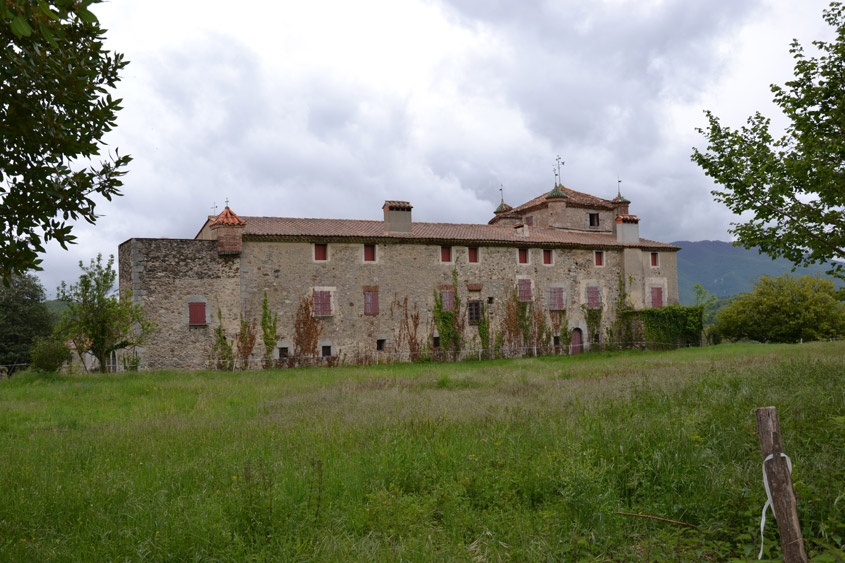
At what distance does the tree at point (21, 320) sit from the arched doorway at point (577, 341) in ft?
104

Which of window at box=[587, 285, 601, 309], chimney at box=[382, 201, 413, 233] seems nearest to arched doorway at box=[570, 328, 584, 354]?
window at box=[587, 285, 601, 309]

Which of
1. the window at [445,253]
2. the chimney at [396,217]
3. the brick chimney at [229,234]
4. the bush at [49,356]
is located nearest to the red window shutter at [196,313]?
the brick chimney at [229,234]

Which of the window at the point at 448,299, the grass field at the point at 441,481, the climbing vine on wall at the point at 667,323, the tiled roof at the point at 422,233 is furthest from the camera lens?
the climbing vine on wall at the point at 667,323

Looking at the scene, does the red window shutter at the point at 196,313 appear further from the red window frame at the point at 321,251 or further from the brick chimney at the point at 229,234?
the red window frame at the point at 321,251

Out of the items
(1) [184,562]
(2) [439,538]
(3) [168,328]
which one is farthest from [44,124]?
(3) [168,328]

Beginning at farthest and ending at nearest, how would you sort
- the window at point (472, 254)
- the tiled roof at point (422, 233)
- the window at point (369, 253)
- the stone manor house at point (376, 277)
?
1. the window at point (472, 254)
2. the window at point (369, 253)
3. the tiled roof at point (422, 233)
4. the stone manor house at point (376, 277)

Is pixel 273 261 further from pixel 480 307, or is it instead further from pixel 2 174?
pixel 2 174

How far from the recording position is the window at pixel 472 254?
2922 cm

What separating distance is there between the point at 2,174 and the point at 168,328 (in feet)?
67.2

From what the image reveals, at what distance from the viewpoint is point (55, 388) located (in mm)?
15727

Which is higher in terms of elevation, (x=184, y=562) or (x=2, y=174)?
(x=2, y=174)

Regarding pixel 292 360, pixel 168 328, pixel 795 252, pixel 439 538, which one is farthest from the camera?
pixel 292 360

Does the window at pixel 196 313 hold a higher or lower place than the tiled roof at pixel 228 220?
lower

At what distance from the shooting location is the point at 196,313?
24.4m
